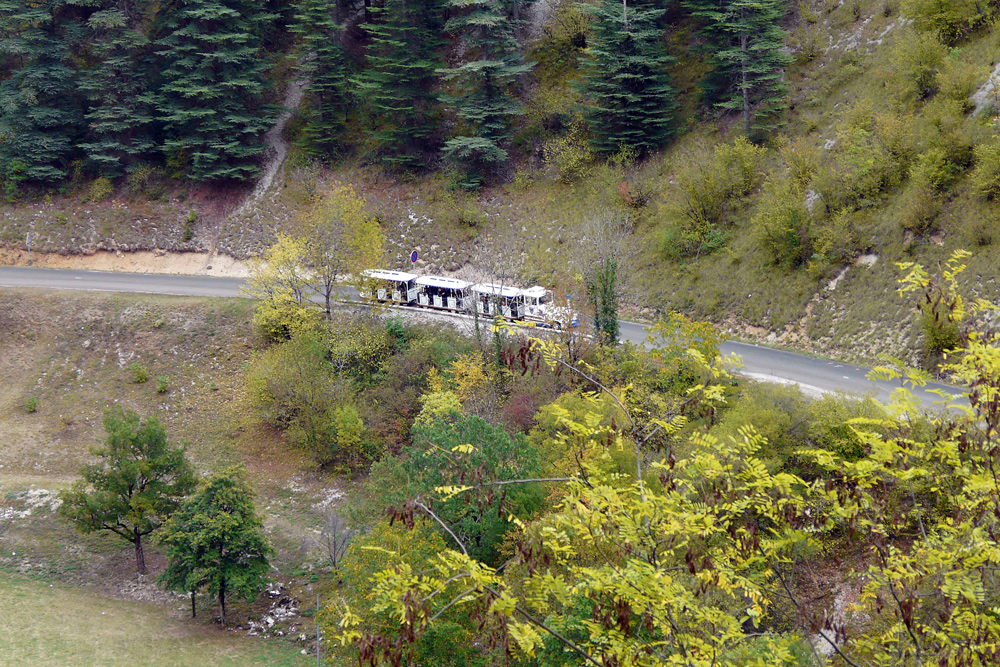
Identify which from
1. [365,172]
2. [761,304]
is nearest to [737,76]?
[761,304]

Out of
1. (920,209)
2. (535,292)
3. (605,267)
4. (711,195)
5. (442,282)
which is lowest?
(442,282)

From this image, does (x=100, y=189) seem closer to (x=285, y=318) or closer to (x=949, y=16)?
(x=285, y=318)

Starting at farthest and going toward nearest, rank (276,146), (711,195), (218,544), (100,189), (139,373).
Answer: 1. (276,146)
2. (100,189)
3. (139,373)
4. (711,195)
5. (218,544)

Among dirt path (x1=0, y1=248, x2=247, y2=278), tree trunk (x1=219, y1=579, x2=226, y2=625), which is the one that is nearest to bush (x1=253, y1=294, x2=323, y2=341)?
dirt path (x1=0, y1=248, x2=247, y2=278)

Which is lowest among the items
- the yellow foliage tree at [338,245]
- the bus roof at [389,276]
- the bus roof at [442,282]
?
the bus roof at [442,282]

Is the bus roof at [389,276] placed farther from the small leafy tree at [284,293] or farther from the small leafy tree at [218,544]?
the small leafy tree at [218,544]

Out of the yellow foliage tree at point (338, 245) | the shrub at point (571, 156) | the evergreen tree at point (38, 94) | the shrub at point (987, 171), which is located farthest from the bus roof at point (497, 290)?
the evergreen tree at point (38, 94)

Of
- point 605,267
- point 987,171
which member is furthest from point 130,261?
point 987,171
